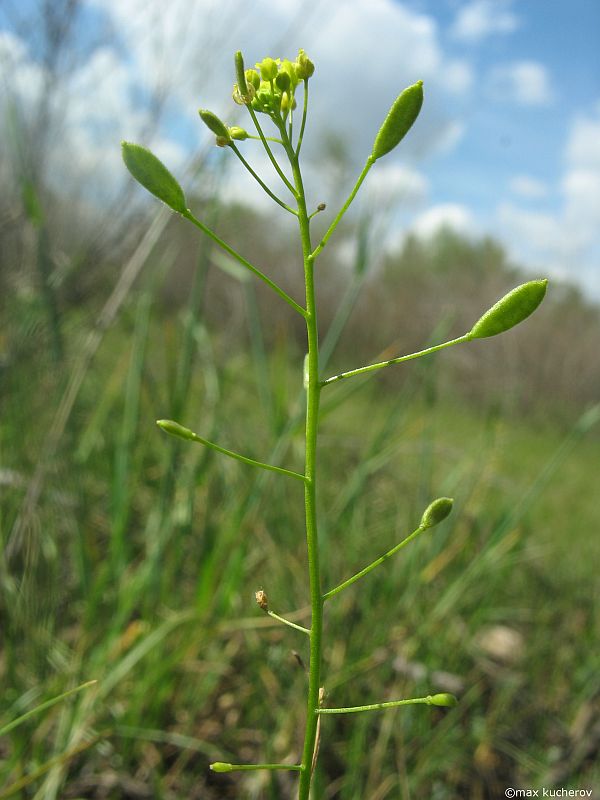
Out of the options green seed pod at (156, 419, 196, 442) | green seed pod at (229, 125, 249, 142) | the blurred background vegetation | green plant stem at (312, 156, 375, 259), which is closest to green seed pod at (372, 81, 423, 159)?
A: green plant stem at (312, 156, 375, 259)

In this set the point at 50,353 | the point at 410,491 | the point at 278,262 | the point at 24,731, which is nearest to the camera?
the point at 24,731

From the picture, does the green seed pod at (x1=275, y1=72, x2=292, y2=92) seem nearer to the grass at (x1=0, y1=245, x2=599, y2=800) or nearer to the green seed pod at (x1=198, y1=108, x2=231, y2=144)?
the green seed pod at (x1=198, y1=108, x2=231, y2=144)

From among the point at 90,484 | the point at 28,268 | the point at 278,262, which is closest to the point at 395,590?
the point at 90,484

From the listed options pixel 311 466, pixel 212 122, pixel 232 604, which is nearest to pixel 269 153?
pixel 212 122

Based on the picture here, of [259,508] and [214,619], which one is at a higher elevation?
[259,508]

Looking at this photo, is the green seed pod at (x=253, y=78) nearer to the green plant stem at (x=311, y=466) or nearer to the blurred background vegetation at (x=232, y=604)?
the green plant stem at (x=311, y=466)

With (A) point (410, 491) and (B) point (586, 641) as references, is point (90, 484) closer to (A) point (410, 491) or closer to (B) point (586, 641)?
(A) point (410, 491)
